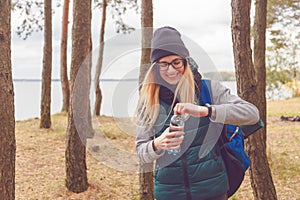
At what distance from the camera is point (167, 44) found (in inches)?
75.6

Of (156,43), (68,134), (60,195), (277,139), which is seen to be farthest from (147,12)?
(277,139)

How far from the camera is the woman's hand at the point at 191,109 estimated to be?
169cm

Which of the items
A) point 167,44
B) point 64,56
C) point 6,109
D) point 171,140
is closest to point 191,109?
point 171,140

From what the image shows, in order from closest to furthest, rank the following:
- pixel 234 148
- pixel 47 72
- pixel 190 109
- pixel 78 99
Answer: pixel 190 109, pixel 234 148, pixel 78 99, pixel 47 72

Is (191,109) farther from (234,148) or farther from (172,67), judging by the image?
(234,148)

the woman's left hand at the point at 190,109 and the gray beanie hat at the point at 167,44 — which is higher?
the gray beanie hat at the point at 167,44

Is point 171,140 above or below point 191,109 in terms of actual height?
below

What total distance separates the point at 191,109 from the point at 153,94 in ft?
0.99

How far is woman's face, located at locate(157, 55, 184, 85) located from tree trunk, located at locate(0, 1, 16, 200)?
152 centimetres

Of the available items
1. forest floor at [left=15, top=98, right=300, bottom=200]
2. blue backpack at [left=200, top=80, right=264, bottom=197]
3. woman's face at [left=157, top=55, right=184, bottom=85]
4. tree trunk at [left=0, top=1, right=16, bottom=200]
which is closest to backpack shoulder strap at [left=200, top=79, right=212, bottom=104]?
blue backpack at [left=200, top=80, right=264, bottom=197]

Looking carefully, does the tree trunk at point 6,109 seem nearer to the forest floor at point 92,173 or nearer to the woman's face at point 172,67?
the forest floor at point 92,173

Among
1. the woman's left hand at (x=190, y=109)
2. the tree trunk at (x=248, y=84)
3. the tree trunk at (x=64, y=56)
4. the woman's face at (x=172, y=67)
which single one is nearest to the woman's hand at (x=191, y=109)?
the woman's left hand at (x=190, y=109)

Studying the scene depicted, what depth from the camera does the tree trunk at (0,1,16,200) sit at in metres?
2.95

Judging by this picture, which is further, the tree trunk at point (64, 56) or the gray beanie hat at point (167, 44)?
the tree trunk at point (64, 56)
